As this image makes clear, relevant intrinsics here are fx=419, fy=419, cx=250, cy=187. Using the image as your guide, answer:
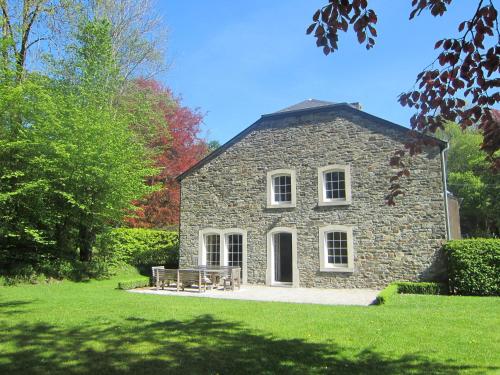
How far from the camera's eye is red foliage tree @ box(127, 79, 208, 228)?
2703 centimetres

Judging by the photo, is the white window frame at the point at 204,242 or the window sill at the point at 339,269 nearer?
the window sill at the point at 339,269

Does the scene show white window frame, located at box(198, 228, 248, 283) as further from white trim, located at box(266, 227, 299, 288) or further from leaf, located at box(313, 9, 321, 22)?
leaf, located at box(313, 9, 321, 22)

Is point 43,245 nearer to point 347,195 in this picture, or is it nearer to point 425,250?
point 347,195

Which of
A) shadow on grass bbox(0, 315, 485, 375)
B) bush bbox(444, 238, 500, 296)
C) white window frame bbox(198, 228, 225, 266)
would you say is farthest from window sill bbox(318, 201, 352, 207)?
shadow on grass bbox(0, 315, 485, 375)

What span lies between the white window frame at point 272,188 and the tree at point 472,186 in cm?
2107

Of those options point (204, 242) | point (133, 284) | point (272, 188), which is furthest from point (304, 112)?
point (133, 284)

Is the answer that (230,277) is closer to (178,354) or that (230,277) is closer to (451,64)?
(178,354)

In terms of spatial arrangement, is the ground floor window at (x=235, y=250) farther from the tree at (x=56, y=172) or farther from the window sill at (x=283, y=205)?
the tree at (x=56, y=172)

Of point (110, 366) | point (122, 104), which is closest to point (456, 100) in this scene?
point (110, 366)

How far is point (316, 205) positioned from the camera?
15.8m

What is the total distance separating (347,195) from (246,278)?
515 cm

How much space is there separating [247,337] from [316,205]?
30.8 feet

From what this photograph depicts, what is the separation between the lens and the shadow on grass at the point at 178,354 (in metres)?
5.12

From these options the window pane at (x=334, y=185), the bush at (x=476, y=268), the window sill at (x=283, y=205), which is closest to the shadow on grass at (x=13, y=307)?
the window sill at (x=283, y=205)
